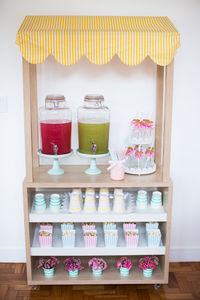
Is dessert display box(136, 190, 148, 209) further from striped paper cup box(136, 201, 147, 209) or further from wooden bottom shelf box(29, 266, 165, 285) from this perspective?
wooden bottom shelf box(29, 266, 165, 285)

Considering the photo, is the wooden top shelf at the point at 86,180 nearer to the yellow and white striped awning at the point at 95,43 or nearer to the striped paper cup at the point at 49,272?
the striped paper cup at the point at 49,272

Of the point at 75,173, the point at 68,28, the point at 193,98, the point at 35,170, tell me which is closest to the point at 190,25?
the point at 193,98

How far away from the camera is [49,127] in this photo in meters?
2.16

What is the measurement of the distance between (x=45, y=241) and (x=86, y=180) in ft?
1.54

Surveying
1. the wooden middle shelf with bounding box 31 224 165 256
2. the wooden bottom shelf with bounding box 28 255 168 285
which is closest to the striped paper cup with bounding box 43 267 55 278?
the wooden bottom shelf with bounding box 28 255 168 285

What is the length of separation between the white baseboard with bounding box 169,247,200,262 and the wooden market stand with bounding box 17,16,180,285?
0.92 feet

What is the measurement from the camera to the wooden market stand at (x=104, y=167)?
1.92 metres

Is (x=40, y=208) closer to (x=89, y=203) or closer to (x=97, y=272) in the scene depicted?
(x=89, y=203)

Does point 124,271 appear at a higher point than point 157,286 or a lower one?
higher

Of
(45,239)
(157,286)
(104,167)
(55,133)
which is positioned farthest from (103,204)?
(157,286)

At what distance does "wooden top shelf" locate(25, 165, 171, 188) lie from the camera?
2.15 meters

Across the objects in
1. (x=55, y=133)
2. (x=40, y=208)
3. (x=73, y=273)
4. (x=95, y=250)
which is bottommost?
(x=73, y=273)

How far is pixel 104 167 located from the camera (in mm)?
2463

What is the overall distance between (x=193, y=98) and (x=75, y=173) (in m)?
0.95
